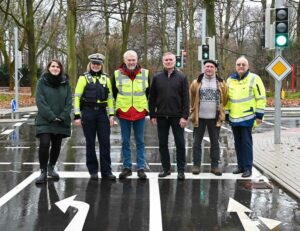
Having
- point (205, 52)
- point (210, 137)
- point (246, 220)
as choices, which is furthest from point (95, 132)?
point (205, 52)

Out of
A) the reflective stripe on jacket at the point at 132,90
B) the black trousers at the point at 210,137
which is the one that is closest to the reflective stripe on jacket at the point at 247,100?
the black trousers at the point at 210,137

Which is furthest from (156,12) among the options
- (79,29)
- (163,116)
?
(163,116)

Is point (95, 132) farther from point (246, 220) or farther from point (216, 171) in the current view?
point (246, 220)

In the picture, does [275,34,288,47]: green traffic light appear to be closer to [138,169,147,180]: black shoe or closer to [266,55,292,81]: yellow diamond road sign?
[266,55,292,81]: yellow diamond road sign

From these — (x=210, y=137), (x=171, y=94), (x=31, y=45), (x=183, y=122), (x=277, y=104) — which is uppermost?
(x=31, y=45)

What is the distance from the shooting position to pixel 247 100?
25.9 feet

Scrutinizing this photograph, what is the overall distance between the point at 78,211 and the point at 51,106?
219cm

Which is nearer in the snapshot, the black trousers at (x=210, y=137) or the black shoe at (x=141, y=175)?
the black shoe at (x=141, y=175)

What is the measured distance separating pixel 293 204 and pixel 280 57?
610 cm

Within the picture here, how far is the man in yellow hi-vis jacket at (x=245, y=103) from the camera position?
7.88 metres

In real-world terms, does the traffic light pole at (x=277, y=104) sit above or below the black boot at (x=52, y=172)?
above

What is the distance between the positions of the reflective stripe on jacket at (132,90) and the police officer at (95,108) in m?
0.19

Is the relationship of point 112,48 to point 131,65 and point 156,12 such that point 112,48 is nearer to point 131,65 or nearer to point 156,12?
point 156,12

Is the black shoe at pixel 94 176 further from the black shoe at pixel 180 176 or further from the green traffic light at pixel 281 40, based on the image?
the green traffic light at pixel 281 40
